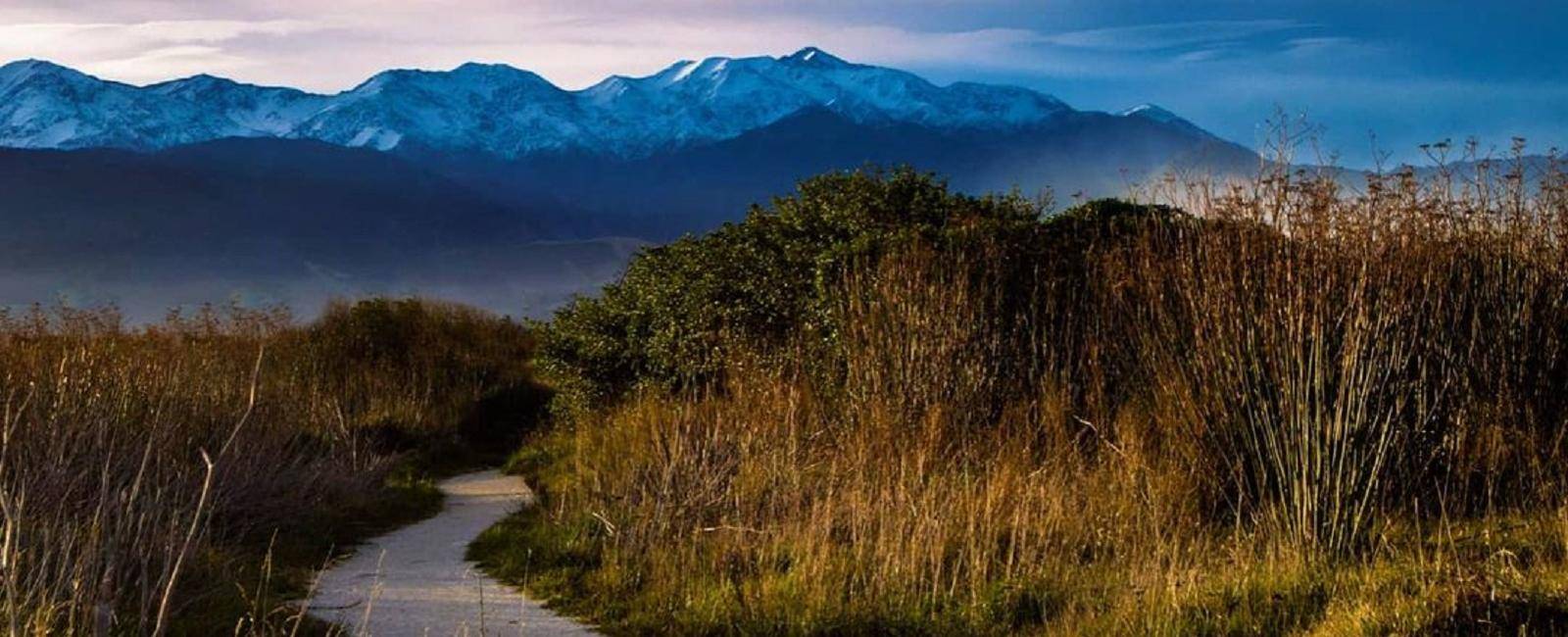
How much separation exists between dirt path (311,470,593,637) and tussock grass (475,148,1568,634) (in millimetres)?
364

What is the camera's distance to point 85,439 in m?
10.3

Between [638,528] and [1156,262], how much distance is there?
4.36 metres

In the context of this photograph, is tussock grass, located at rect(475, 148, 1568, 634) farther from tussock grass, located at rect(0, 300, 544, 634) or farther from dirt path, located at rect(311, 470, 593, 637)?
tussock grass, located at rect(0, 300, 544, 634)

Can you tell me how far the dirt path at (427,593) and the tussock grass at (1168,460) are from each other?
36 centimetres

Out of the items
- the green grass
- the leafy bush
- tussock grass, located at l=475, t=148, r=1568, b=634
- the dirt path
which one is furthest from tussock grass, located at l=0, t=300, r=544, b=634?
the leafy bush

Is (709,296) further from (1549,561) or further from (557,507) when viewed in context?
(1549,561)

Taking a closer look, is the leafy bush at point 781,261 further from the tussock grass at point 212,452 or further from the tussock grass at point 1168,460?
the tussock grass at point 212,452

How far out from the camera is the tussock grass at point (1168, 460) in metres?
7.51

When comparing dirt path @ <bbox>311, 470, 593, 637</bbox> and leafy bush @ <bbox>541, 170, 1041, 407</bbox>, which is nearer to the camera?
dirt path @ <bbox>311, 470, 593, 637</bbox>

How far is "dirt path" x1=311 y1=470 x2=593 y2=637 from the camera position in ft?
26.4

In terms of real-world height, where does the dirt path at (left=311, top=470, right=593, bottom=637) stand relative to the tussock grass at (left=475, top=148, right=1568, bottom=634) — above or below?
below

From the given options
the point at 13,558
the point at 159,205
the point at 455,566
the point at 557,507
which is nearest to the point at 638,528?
the point at 455,566

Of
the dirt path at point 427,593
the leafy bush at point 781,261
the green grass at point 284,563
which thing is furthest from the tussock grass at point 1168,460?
the leafy bush at point 781,261

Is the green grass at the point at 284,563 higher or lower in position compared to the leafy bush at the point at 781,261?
lower
